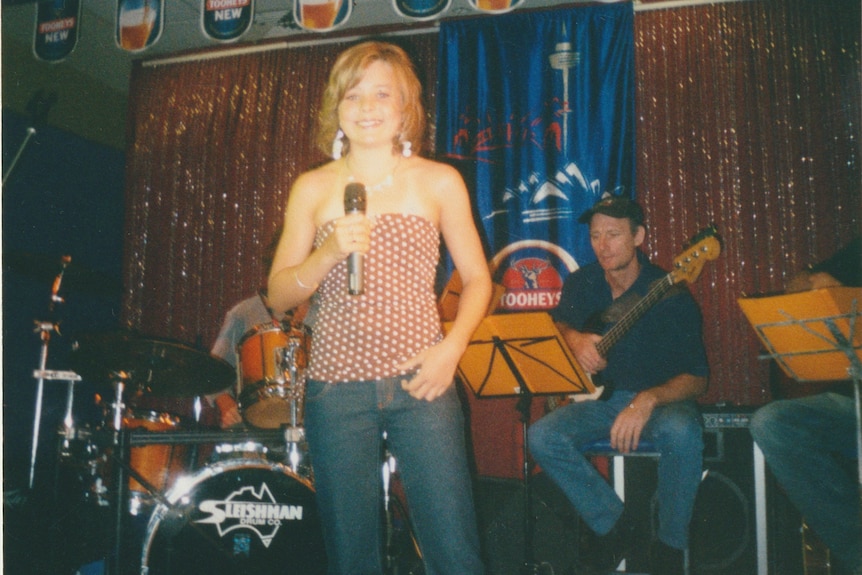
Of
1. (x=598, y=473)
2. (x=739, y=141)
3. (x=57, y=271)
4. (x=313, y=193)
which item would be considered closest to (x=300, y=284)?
(x=313, y=193)

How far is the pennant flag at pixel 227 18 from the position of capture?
4.74 meters

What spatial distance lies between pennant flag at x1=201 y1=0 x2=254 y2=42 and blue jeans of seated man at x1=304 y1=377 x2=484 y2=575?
3950 millimetres

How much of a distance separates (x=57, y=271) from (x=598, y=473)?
130 inches

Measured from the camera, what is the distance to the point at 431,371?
4.96ft

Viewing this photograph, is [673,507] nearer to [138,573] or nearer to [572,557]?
[572,557]

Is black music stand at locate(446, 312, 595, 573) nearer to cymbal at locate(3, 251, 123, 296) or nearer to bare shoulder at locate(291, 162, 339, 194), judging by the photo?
bare shoulder at locate(291, 162, 339, 194)

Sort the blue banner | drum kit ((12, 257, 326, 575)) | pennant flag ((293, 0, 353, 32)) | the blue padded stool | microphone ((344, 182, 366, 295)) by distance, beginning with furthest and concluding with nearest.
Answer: the blue banner, pennant flag ((293, 0, 353, 32)), the blue padded stool, drum kit ((12, 257, 326, 575)), microphone ((344, 182, 366, 295))

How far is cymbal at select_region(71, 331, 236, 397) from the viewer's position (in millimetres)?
2869

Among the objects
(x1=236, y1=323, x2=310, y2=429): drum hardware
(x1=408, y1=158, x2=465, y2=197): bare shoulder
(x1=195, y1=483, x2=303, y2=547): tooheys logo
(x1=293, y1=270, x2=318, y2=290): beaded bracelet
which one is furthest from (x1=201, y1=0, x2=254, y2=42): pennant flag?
(x1=293, y1=270, x2=318, y2=290): beaded bracelet

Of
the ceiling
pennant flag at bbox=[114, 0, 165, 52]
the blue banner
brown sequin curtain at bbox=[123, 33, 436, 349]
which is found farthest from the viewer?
brown sequin curtain at bbox=[123, 33, 436, 349]

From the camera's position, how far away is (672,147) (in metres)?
5.27

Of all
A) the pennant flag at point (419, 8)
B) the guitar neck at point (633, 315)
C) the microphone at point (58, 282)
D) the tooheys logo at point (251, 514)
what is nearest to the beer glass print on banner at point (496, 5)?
the pennant flag at point (419, 8)

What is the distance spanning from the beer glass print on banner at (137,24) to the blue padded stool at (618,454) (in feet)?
13.6

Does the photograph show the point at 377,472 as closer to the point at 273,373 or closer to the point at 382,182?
the point at 382,182
